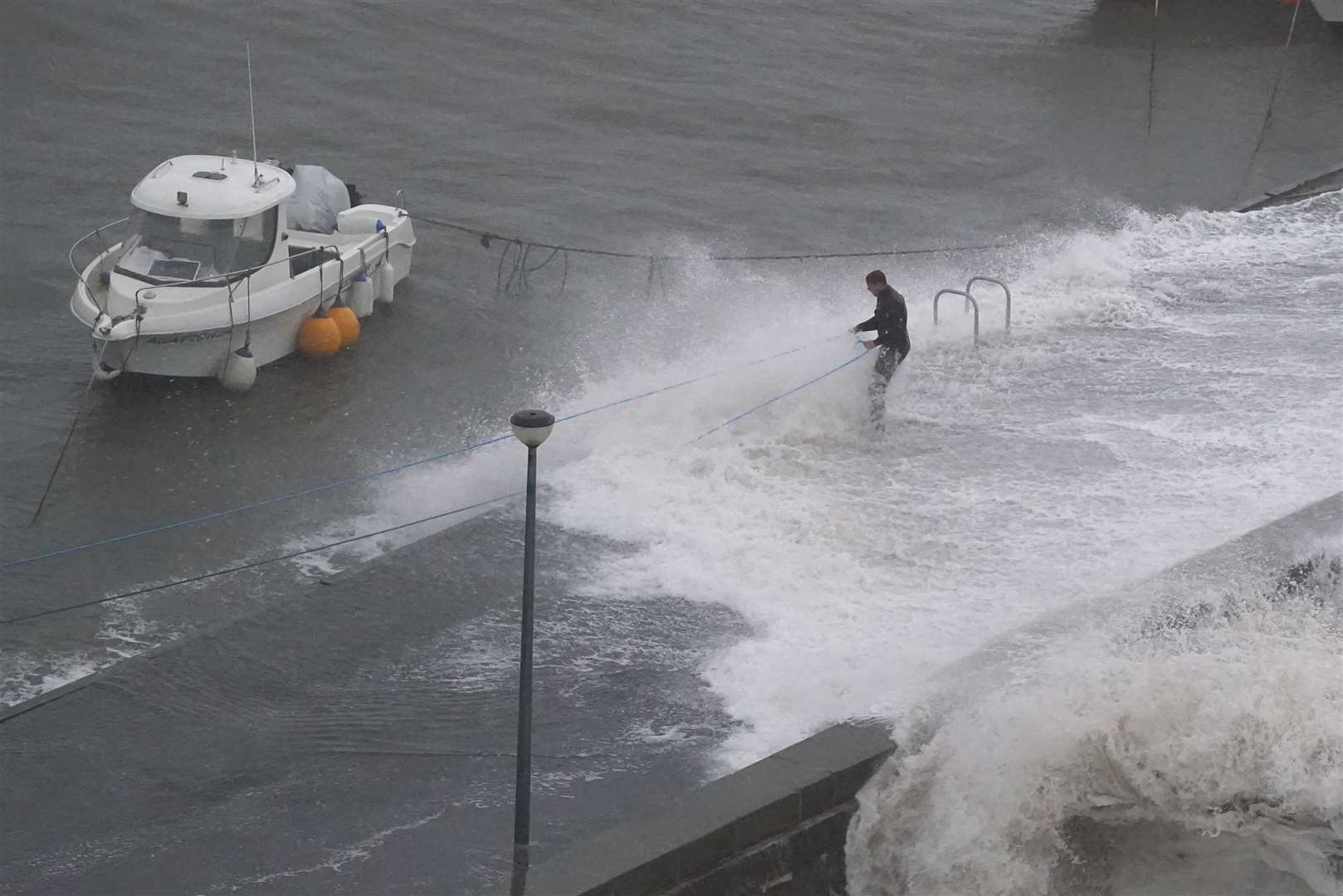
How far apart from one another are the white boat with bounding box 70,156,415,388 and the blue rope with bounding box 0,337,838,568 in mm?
2748

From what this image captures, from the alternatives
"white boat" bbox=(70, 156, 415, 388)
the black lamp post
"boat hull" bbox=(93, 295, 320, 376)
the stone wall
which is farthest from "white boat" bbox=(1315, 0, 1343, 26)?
the black lamp post

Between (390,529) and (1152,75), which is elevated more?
(1152,75)

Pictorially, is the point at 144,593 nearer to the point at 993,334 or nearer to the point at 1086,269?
the point at 993,334

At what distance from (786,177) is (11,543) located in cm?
1444

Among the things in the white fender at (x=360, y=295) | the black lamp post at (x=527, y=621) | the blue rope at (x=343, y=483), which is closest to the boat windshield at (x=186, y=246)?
the white fender at (x=360, y=295)

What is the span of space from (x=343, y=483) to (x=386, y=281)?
514 centimetres

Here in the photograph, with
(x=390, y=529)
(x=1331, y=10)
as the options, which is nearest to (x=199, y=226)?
(x=390, y=529)

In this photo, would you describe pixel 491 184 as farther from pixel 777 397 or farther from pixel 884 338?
pixel 884 338

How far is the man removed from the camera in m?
14.5

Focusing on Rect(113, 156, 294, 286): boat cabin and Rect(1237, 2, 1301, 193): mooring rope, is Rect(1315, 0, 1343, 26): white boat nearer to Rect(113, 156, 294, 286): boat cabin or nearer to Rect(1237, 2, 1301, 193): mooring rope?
Rect(1237, 2, 1301, 193): mooring rope

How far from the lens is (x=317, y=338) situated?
17.7 m

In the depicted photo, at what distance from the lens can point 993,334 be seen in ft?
57.3

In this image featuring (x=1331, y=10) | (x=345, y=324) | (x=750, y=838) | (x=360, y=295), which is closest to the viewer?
(x=750, y=838)

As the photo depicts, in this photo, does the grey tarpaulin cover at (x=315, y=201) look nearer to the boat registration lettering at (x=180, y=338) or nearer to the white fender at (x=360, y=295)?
the white fender at (x=360, y=295)
